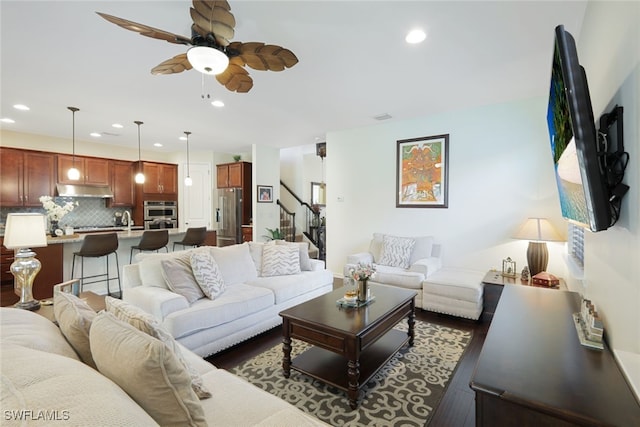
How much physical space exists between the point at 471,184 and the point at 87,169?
7.51m

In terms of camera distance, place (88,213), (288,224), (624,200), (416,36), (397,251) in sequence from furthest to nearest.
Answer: (288,224), (88,213), (397,251), (416,36), (624,200)

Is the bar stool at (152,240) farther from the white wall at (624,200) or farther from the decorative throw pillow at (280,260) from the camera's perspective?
the white wall at (624,200)

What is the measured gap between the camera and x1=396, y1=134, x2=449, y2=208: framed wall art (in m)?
4.45

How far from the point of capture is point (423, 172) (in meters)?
4.64

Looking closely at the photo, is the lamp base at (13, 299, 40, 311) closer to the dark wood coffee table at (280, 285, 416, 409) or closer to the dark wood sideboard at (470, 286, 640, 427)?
the dark wood coffee table at (280, 285, 416, 409)

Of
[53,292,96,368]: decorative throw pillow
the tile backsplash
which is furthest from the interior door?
[53,292,96,368]: decorative throw pillow

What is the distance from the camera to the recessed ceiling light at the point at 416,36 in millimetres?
2340

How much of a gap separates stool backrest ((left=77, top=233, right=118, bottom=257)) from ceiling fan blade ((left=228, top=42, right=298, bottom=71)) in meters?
3.23

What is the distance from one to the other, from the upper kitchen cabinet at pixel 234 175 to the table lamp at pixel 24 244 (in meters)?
5.18

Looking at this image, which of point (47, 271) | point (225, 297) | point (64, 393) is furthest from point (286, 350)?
point (47, 271)

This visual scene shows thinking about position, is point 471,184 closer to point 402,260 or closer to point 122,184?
point 402,260

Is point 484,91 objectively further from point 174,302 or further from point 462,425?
point 174,302

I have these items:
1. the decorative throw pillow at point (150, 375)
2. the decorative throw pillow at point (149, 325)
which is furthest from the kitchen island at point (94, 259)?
the decorative throw pillow at point (150, 375)

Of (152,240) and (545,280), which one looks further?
(152,240)
